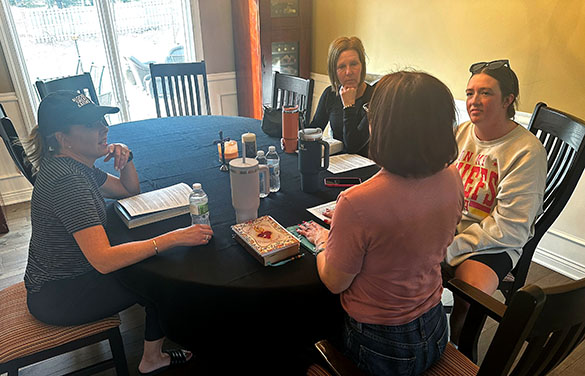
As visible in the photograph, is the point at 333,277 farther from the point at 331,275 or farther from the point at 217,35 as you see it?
the point at 217,35

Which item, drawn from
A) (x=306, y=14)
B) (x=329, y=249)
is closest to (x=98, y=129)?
(x=329, y=249)

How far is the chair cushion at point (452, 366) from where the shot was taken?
3.64 feet

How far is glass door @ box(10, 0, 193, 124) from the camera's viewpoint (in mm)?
3266

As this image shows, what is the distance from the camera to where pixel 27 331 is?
4.23ft

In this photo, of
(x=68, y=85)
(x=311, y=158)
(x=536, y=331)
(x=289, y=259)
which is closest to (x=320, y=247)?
(x=289, y=259)

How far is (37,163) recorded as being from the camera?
131cm

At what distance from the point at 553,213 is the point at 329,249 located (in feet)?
3.50

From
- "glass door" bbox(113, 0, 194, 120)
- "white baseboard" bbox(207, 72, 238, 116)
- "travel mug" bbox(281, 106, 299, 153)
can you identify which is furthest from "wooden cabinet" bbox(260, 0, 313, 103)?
"travel mug" bbox(281, 106, 299, 153)

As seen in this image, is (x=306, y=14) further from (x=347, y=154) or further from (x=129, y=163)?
(x=129, y=163)

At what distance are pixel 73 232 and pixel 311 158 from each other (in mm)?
847

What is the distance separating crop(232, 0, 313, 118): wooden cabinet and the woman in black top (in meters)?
1.49

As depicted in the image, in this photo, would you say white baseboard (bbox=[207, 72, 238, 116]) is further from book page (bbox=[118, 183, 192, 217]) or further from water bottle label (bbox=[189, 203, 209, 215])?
water bottle label (bbox=[189, 203, 209, 215])

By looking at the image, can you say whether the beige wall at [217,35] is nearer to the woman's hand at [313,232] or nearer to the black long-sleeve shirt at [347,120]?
the black long-sleeve shirt at [347,120]

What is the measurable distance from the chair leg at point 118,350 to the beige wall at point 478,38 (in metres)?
2.52
